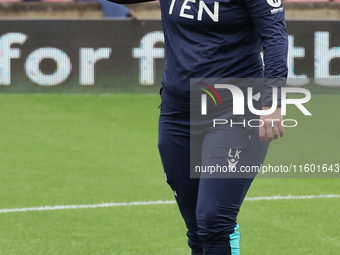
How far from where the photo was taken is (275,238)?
14.5 ft

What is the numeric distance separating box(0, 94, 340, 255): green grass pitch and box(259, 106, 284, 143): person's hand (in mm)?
1771

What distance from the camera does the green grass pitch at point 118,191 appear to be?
4.34 meters

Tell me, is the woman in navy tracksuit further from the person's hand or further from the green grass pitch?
the green grass pitch

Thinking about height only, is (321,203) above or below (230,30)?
below

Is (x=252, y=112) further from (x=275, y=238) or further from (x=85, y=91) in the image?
(x=85, y=91)

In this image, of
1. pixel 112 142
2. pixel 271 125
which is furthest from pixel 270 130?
pixel 112 142

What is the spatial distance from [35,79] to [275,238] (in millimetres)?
10059

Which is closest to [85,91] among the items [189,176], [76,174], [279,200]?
[76,174]

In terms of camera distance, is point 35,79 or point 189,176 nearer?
point 189,176

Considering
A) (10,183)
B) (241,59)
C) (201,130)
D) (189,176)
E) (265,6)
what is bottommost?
(10,183)

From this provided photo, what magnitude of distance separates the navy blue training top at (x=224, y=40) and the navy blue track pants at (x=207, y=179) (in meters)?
0.19

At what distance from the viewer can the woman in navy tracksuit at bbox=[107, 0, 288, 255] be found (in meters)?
2.59

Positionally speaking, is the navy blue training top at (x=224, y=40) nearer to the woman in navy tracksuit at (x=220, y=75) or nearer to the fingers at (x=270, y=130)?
the woman in navy tracksuit at (x=220, y=75)

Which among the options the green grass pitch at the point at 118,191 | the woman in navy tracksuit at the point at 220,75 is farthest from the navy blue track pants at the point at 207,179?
the green grass pitch at the point at 118,191
